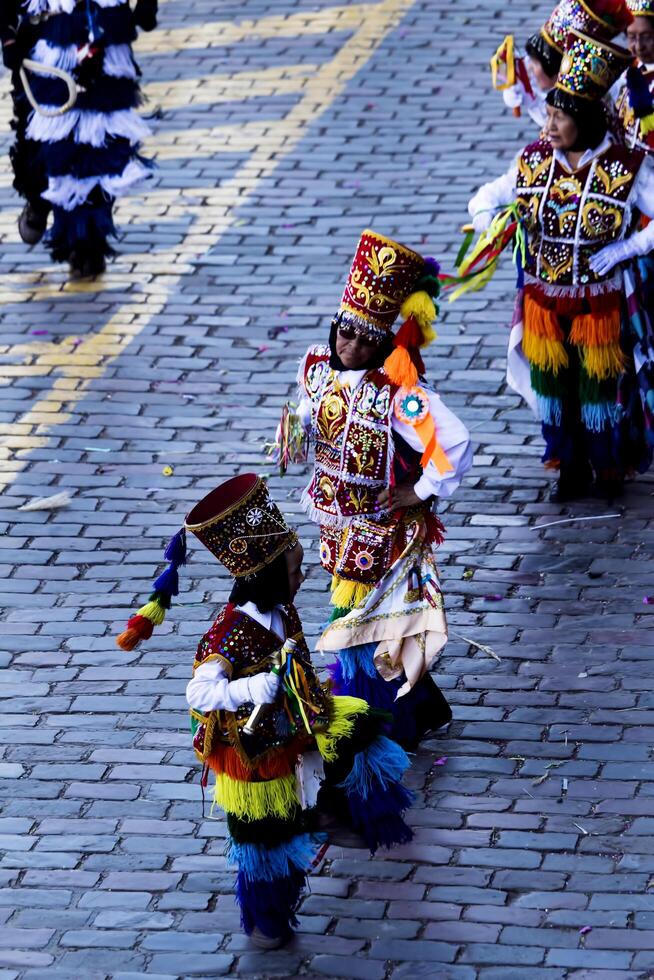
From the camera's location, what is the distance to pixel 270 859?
4895mm

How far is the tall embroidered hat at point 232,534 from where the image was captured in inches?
187

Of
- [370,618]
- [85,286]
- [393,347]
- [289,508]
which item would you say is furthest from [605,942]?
[85,286]

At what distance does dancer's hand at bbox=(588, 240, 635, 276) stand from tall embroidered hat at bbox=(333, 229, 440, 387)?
1540 millimetres

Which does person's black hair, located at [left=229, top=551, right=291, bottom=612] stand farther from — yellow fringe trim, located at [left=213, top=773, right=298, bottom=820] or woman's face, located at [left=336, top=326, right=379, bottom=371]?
woman's face, located at [left=336, top=326, right=379, bottom=371]

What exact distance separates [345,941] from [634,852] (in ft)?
3.22

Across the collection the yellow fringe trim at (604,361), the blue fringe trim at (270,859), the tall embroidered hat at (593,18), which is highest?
the tall embroidered hat at (593,18)

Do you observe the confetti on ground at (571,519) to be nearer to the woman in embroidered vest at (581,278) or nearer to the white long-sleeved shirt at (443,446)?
the woman in embroidered vest at (581,278)

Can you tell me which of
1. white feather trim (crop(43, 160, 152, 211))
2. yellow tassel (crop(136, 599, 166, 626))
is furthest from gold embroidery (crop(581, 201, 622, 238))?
white feather trim (crop(43, 160, 152, 211))

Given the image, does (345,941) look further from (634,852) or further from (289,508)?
(289,508)

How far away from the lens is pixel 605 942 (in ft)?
16.0

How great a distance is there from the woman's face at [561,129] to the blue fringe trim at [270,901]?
332 centimetres

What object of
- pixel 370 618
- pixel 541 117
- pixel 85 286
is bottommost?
pixel 85 286

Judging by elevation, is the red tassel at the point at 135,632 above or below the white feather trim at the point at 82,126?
above

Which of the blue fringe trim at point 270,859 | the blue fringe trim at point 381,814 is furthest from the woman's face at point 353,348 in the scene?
the blue fringe trim at point 270,859
